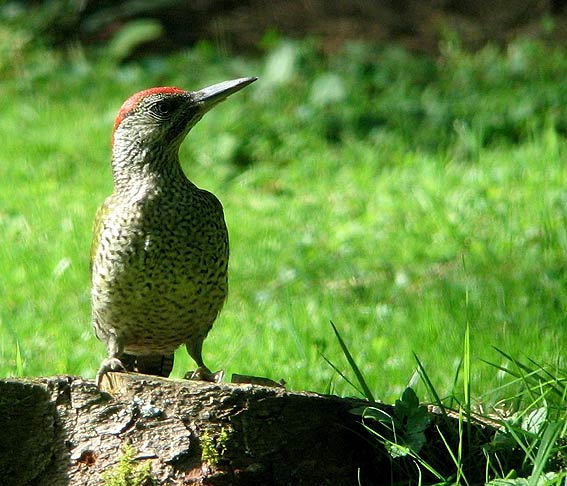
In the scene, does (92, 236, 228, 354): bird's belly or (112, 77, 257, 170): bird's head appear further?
(112, 77, 257, 170): bird's head

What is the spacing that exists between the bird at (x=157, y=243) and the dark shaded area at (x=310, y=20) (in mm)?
6375

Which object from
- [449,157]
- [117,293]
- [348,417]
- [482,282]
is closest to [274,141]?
[449,157]

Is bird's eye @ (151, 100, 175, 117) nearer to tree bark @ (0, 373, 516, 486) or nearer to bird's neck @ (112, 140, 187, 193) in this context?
bird's neck @ (112, 140, 187, 193)

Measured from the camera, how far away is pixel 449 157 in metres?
8.66

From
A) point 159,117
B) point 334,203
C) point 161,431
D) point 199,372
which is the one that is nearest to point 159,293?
point 199,372

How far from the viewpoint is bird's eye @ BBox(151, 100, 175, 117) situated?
485cm

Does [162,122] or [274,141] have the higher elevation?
[162,122]

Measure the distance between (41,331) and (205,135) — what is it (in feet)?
10.7

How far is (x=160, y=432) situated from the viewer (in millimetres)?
3584

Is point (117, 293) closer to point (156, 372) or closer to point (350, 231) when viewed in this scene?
point (156, 372)

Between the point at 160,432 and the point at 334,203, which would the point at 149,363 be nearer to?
the point at 160,432

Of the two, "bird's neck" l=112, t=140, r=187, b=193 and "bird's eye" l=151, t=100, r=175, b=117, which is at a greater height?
"bird's eye" l=151, t=100, r=175, b=117

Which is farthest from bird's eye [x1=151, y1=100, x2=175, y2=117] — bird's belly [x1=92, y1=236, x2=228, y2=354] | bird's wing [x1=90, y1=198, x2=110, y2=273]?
bird's belly [x1=92, y1=236, x2=228, y2=354]

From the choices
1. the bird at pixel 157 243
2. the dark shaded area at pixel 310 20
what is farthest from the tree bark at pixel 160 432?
the dark shaded area at pixel 310 20
